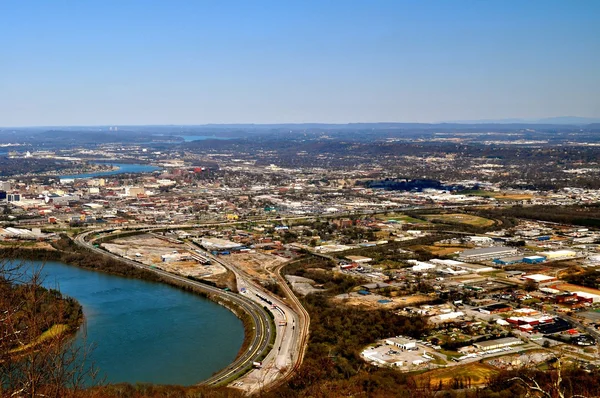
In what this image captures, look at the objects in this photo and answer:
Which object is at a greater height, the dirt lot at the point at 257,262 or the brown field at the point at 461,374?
the brown field at the point at 461,374

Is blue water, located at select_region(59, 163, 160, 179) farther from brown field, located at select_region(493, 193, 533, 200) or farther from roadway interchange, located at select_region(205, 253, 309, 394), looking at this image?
roadway interchange, located at select_region(205, 253, 309, 394)

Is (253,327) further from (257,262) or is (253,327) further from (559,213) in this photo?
(559,213)

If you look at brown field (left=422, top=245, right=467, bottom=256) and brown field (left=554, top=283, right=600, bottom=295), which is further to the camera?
brown field (left=422, top=245, right=467, bottom=256)

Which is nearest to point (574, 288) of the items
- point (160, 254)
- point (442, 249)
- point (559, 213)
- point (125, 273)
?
point (442, 249)

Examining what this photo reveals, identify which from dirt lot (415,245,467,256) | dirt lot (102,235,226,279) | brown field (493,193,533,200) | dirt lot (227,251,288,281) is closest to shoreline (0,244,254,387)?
dirt lot (102,235,226,279)

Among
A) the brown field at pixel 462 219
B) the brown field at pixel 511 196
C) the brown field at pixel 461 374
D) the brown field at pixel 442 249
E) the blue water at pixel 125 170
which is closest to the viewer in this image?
the brown field at pixel 461 374

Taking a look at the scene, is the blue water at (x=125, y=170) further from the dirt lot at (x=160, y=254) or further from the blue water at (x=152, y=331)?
the blue water at (x=152, y=331)

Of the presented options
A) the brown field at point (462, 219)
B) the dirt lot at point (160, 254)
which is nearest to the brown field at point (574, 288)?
the dirt lot at point (160, 254)
